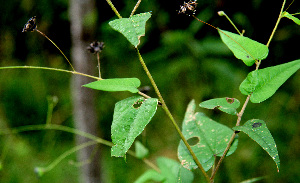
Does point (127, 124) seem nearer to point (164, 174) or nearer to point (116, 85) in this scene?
point (116, 85)

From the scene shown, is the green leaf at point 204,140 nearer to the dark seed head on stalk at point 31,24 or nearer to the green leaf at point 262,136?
the green leaf at point 262,136

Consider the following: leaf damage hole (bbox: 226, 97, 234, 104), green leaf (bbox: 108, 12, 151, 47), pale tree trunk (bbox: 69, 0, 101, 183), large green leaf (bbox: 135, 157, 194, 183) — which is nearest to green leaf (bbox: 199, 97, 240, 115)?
leaf damage hole (bbox: 226, 97, 234, 104)

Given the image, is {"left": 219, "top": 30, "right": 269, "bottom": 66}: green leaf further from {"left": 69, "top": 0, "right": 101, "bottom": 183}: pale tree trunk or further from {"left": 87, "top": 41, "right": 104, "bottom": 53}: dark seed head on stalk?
{"left": 69, "top": 0, "right": 101, "bottom": 183}: pale tree trunk

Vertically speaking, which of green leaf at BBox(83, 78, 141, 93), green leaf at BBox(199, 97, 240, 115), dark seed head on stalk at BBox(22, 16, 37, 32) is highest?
dark seed head on stalk at BBox(22, 16, 37, 32)

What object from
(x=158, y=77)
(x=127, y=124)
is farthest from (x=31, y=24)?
(x=158, y=77)

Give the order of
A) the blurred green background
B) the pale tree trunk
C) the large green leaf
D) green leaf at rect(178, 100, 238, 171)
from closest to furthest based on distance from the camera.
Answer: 1. green leaf at rect(178, 100, 238, 171)
2. the large green leaf
3. the pale tree trunk
4. the blurred green background

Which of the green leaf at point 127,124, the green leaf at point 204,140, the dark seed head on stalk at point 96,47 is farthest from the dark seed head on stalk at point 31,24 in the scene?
the green leaf at point 204,140
